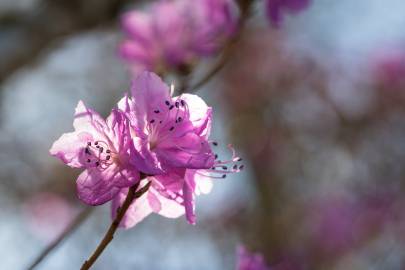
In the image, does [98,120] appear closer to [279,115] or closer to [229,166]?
[229,166]

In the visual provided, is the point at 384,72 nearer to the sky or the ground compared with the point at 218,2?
nearer to the ground

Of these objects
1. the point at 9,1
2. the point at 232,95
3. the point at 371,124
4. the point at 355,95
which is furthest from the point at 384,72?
the point at 9,1

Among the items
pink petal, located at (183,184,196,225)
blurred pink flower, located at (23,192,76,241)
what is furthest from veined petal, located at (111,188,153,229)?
blurred pink flower, located at (23,192,76,241)

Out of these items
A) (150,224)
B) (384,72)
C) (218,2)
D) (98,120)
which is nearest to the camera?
(98,120)

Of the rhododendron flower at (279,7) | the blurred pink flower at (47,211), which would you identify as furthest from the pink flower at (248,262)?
the blurred pink flower at (47,211)

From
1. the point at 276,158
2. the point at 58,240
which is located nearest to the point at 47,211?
the point at 276,158

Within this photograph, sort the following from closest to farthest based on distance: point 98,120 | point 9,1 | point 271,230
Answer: point 98,120 < point 9,1 < point 271,230
